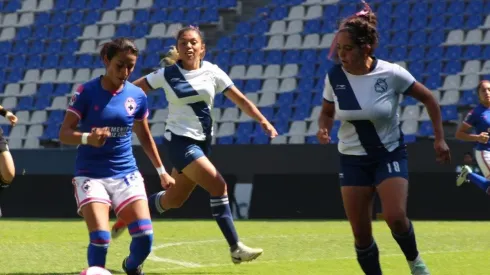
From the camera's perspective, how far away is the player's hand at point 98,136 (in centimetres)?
709

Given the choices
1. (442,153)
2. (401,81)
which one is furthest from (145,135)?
(442,153)

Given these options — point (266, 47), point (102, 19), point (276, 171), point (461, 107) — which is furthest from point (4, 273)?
point (102, 19)

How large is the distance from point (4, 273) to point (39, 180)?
44.3ft

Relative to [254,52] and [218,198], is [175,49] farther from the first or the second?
[254,52]

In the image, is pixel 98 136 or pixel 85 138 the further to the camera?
pixel 85 138

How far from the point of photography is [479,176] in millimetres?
18000

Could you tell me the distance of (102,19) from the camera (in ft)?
101

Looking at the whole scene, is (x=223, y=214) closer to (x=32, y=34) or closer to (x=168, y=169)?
(x=168, y=169)

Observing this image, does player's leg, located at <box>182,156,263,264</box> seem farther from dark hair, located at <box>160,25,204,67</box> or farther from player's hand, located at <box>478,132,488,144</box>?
player's hand, located at <box>478,132,488,144</box>

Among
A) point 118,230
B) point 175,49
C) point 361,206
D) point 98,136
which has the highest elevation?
point 175,49

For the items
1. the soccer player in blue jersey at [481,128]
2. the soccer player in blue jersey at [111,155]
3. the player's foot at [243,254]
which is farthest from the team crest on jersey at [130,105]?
the soccer player in blue jersey at [481,128]

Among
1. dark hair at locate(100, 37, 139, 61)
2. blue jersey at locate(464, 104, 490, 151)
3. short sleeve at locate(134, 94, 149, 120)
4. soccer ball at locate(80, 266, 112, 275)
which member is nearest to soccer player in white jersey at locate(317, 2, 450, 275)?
short sleeve at locate(134, 94, 149, 120)

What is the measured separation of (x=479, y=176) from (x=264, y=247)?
636 cm

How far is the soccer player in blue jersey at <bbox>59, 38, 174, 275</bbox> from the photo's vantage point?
7535mm
